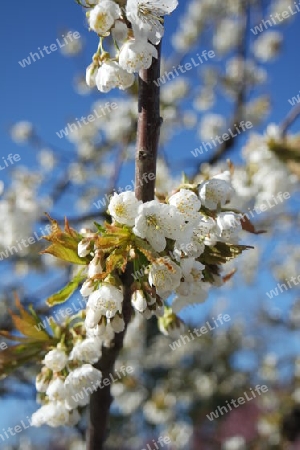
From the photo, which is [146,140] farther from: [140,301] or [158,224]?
[140,301]

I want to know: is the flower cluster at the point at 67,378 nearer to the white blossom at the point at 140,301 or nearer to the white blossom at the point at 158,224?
the white blossom at the point at 140,301

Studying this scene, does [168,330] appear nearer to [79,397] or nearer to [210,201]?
[79,397]

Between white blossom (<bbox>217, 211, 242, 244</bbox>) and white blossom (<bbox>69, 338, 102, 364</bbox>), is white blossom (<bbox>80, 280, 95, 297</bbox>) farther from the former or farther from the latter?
white blossom (<bbox>217, 211, 242, 244</bbox>)

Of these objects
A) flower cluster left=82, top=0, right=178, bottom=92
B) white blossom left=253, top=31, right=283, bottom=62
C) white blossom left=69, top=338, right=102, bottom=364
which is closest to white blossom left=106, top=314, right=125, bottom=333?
white blossom left=69, top=338, right=102, bottom=364

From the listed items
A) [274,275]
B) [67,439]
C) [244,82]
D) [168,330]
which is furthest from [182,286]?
[67,439]

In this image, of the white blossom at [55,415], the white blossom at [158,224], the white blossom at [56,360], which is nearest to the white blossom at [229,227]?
the white blossom at [158,224]
